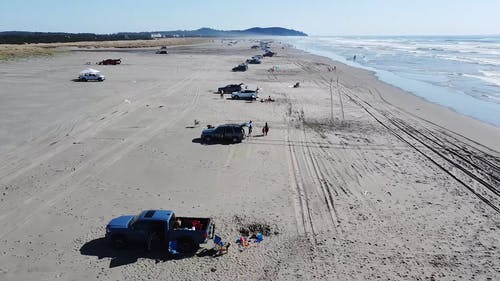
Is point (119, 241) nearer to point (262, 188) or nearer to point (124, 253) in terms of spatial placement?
point (124, 253)

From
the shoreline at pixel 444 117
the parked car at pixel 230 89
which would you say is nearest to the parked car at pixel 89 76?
the parked car at pixel 230 89

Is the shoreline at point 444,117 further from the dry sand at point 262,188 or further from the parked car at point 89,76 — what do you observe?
the parked car at point 89,76

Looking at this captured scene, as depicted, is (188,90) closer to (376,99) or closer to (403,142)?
(376,99)

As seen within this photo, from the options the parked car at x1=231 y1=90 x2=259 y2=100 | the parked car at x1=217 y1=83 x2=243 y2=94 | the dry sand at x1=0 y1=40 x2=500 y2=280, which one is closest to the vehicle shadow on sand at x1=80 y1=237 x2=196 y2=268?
the dry sand at x1=0 y1=40 x2=500 y2=280

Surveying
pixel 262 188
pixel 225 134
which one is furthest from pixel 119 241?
pixel 225 134

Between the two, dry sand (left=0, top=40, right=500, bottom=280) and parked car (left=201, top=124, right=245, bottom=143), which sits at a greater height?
parked car (left=201, top=124, right=245, bottom=143)

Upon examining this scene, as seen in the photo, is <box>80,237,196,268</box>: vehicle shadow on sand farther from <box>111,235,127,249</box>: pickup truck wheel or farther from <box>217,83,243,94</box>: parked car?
<box>217,83,243,94</box>: parked car

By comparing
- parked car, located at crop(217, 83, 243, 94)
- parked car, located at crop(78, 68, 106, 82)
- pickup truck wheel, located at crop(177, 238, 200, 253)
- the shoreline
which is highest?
parked car, located at crop(78, 68, 106, 82)
